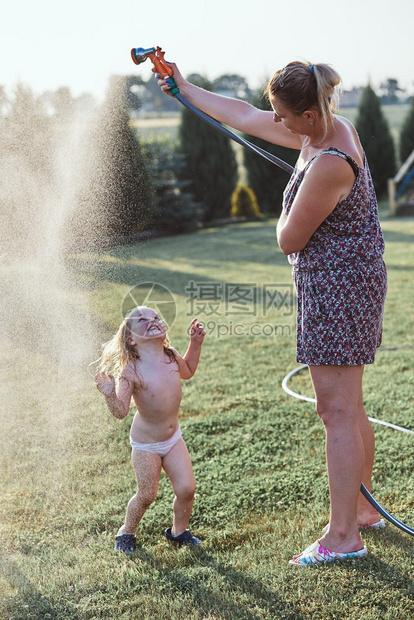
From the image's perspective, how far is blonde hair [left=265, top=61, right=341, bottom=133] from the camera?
1.88 meters

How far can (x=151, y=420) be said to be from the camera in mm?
2338

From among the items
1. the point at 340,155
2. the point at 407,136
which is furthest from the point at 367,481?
the point at 407,136

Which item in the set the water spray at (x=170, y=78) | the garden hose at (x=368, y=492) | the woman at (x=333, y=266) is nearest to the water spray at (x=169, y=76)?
the water spray at (x=170, y=78)

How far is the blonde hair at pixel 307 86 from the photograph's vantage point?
1.88 meters

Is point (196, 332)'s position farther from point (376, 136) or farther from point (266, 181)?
point (376, 136)

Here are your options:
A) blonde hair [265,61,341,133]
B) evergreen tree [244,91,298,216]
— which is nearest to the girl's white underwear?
blonde hair [265,61,341,133]

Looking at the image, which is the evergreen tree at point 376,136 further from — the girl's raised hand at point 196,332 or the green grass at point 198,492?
the girl's raised hand at point 196,332

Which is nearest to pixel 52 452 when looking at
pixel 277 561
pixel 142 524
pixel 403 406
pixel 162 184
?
pixel 142 524

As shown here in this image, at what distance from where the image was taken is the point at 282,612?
1.89 meters

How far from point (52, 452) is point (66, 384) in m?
0.93

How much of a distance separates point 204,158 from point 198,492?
13.1 meters

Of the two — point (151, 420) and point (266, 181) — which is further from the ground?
point (266, 181)

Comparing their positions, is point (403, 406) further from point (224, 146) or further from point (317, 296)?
point (224, 146)

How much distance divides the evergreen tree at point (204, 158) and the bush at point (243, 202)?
723mm
